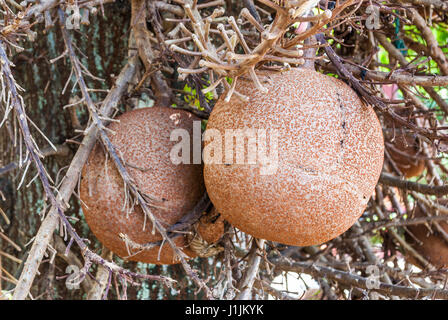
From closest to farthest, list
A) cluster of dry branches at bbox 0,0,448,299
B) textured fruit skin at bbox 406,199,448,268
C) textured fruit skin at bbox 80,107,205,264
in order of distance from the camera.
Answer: cluster of dry branches at bbox 0,0,448,299 < textured fruit skin at bbox 80,107,205,264 < textured fruit skin at bbox 406,199,448,268

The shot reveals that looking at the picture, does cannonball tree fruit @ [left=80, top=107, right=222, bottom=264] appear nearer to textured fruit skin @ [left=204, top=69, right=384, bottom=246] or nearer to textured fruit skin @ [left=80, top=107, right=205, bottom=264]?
textured fruit skin @ [left=80, top=107, right=205, bottom=264]

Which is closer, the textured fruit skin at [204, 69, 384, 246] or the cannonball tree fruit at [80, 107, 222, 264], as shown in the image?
the textured fruit skin at [204, 69, 384, 246]

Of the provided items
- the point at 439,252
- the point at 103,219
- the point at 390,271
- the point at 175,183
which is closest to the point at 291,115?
the point at 175,183

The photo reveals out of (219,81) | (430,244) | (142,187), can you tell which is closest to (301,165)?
(219,81)

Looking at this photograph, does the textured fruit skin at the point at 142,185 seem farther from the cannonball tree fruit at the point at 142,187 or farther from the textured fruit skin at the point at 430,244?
the textured fruit skin at the point at 430,244

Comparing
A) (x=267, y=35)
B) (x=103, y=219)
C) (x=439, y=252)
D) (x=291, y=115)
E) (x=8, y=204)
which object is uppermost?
(x=267, y=35)

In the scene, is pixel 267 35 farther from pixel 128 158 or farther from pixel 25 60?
pixel 25 60

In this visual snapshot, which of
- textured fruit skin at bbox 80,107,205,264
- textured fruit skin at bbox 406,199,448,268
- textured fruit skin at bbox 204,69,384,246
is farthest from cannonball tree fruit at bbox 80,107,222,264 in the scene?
textured fruit skin at bbox 406,199,448,268
